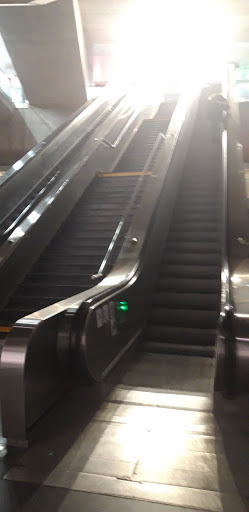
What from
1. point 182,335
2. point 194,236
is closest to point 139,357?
point 182,335

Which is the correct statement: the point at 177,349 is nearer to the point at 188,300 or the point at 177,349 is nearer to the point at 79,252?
the point at 188,300

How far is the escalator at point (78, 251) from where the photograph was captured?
479 cm

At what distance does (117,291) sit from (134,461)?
182 cm

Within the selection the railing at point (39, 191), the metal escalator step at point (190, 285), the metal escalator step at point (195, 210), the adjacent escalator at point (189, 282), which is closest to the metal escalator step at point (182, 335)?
the adjacent escalator at point (189, 282)

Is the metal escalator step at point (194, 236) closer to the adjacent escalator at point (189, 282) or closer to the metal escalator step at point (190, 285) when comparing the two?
the adjacent escalator at point (189, 282)

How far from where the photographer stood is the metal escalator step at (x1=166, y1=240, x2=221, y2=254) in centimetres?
588

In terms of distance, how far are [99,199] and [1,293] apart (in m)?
2.92

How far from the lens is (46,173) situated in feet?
23.1

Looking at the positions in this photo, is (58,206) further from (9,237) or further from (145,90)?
(145,90)

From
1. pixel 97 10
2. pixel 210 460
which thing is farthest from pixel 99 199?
pixel 97 10

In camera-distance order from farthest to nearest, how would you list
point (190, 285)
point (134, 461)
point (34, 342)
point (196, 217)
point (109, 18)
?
point (109, 18), point (196, 217), point (190, 285), point (34, 342), point (134, 461)

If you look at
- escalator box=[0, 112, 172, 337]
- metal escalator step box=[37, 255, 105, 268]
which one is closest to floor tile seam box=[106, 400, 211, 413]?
escalator box=[0, 112, 172, 337]

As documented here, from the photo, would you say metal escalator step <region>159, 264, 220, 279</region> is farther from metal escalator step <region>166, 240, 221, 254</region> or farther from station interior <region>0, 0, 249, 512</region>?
metal escalator step <region>166, 240, 221, 254</region>

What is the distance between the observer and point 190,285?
5.25 m
